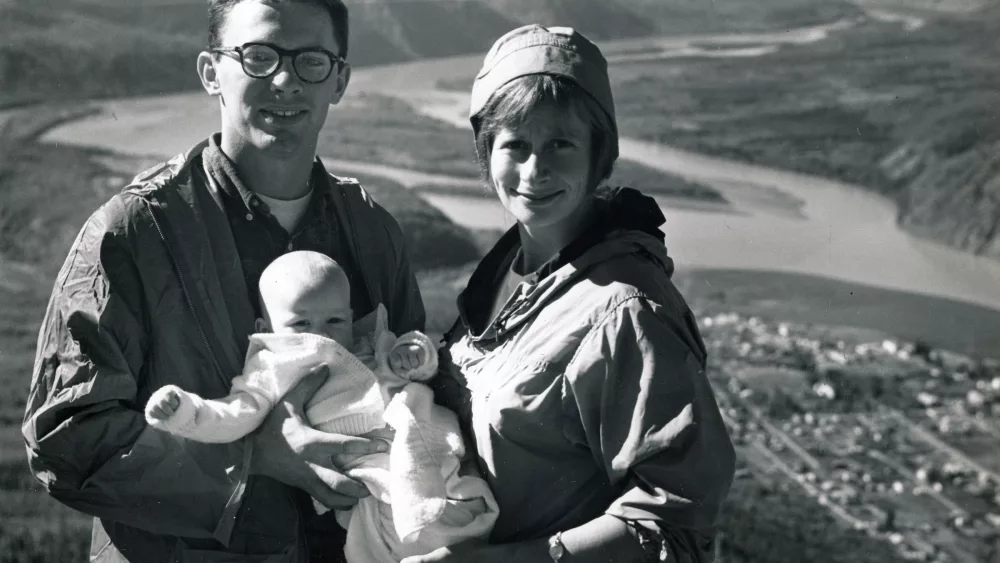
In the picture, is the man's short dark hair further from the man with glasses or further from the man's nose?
the man's nose

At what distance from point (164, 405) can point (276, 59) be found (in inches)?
31.5

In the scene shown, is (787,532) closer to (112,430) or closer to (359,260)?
(359,260)

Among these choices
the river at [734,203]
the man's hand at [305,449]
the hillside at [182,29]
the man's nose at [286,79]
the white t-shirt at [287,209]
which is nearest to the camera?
the man's hand at [305,449]

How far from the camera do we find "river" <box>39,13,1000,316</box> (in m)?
6.90

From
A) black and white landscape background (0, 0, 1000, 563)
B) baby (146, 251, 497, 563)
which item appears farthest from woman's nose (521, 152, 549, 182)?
black and white landscape background (0, 0, 1000, 563)

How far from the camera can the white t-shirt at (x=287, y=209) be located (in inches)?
100

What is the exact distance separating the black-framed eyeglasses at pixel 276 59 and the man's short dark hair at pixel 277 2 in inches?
1.8

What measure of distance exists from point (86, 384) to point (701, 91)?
5.46 metres

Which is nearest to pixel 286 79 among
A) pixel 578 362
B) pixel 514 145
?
pixel 514 145

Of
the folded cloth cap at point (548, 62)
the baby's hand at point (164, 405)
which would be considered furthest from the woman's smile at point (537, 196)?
the baby's hand at point (164, 405)

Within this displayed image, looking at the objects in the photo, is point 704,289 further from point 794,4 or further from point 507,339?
point 507,339

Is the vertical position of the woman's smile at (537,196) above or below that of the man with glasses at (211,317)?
above

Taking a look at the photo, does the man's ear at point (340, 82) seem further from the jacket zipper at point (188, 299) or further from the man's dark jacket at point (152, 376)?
the jacket zipper at point (188, 299)

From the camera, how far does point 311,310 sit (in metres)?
2.25
